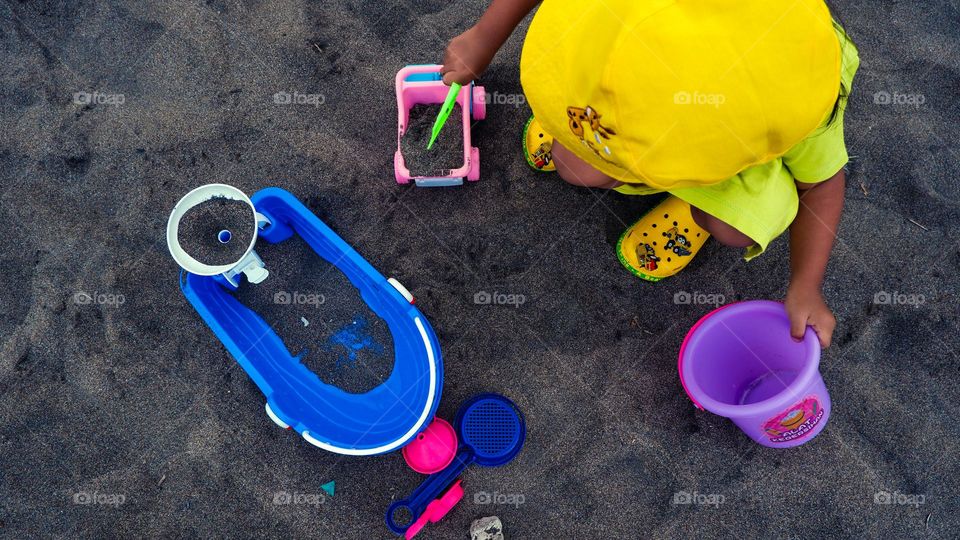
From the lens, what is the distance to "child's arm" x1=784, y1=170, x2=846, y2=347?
102 cm

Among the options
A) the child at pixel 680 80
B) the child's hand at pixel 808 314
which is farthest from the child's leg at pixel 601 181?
the child at pixel 680 80

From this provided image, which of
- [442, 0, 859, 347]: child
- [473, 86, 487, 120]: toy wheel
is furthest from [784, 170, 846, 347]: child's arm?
[473, 86, 487, 120]: toy wheel

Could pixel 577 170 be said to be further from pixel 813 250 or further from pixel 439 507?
pixel 439 507

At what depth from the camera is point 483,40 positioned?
1.01 metres

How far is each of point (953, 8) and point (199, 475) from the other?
6.73 ft

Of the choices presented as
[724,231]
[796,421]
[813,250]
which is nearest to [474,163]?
[724,231]

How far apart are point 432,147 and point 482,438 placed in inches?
25.0

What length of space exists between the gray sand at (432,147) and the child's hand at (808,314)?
0.70 m

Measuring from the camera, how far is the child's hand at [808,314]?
1.04 m

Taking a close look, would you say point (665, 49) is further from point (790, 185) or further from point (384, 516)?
point (384, 516)

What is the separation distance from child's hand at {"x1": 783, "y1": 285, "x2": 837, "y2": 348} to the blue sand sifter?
0.58 m

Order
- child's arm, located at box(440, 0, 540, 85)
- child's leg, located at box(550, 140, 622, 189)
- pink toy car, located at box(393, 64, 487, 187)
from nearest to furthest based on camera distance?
1. child's arm, located at box(440, 0, 540, 85)
2. child's leg, located at box(550, 140, 622, 189)
3. pink toy car, located at box(393, 64, 487, 187)

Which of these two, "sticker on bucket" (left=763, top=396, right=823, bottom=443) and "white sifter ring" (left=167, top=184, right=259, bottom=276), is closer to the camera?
"sticker on bucket" (left=763, top=396, right=823, bottom=443)

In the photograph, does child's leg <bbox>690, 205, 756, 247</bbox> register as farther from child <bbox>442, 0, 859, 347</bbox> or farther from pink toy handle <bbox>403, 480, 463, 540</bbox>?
pink toy handle <bbox>403, 480, 463, 540</bbox>
